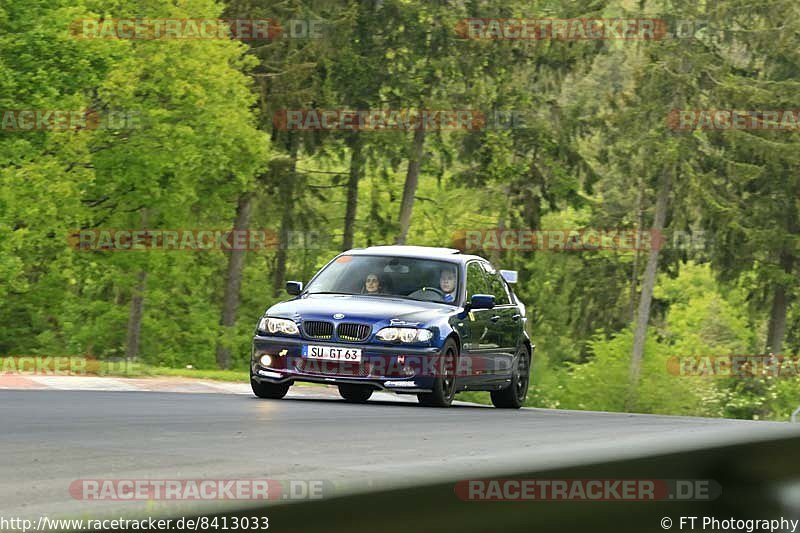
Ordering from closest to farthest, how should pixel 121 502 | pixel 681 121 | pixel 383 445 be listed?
pixel 121 502, pixel 383 445, pixel 681 121

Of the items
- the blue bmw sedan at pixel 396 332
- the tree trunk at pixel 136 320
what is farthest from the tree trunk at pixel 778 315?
the blue bmw sedan at pixel 396 332

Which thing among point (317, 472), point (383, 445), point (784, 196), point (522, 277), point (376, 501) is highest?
point (376, 501)

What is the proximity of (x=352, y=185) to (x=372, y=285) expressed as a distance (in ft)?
124

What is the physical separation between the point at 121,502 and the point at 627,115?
1781 inches

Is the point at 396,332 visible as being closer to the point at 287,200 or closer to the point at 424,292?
the point at 424,292

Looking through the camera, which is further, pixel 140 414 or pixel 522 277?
pixel 522 277

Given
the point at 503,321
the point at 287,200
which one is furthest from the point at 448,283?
the point at 287,200

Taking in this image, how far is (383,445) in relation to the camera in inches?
376

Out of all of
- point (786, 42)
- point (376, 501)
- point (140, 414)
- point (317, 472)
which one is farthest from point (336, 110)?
point (376, 501)

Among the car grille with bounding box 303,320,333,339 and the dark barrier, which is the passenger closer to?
the car grille with bounding box 303,320,333,339

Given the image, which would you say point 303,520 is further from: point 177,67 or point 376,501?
point 177,67

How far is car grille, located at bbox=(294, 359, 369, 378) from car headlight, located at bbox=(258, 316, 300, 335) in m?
0.34

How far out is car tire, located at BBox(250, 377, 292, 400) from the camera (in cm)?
1566

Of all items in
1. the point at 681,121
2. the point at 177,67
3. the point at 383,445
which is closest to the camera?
the point at 383,445
